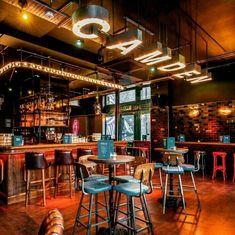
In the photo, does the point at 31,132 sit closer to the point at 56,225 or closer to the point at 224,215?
the point at 224,215

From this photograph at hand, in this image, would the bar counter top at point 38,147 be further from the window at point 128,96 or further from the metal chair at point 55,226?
the window at point 128,96

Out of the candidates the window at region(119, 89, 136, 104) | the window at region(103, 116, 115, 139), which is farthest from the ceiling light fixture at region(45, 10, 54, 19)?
A: the window at region(103, 116, 115, 139)

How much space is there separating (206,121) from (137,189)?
653 cm

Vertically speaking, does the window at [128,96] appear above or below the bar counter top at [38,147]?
above

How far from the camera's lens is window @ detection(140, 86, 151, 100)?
10844 millimetres

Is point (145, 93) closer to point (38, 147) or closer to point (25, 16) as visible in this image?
point (38, 147)

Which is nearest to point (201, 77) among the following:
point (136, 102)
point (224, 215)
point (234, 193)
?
point (234, 193)

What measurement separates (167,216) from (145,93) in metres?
7.87

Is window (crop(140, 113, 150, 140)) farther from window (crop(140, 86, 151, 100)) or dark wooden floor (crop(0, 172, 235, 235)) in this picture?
dark wooden floor (crop(0, 172, 235, 235))

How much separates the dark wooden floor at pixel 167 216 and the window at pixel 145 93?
20.9 feet

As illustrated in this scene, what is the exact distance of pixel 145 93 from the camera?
1100 centimetres

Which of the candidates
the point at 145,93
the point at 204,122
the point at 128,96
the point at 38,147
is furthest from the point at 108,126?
the point at 38,147

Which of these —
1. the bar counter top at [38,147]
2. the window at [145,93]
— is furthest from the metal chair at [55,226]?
the window at [145,93]

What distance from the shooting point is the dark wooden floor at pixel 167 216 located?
10.4ft
